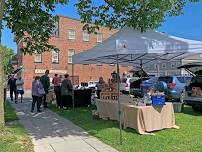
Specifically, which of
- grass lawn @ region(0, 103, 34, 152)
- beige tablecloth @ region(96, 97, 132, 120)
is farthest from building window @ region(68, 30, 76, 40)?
grass lawn @ region(0, 103, 34, 152)

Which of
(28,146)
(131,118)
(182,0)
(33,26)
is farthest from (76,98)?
(28,146)

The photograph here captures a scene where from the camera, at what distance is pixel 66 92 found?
18406 millimetres

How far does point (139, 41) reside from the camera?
10.0 metres

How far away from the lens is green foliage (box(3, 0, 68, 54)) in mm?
14992

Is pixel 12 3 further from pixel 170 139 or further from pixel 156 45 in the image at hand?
pixel 170 139

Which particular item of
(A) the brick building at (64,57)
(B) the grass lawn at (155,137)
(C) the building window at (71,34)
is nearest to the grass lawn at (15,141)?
(B) the grass lawn at (155,137)

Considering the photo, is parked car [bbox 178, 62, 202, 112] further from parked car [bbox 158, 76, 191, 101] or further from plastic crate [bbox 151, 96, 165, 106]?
parked car [bbox 158, 76, 191, 101]

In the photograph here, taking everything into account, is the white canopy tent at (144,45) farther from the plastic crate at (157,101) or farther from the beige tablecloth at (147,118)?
the beige tablecloth at (147,118)

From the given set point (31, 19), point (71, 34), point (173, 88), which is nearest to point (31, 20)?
point (31, 19)

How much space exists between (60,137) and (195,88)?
6784 millimetres

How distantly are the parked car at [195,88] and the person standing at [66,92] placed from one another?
5833mm

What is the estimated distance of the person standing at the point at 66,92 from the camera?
18219 millimetres

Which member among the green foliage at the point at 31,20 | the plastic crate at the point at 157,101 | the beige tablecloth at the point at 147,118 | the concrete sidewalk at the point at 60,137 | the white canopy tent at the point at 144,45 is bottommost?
the concrete sidewalk at the point at 60,137

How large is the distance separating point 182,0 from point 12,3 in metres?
6.90
